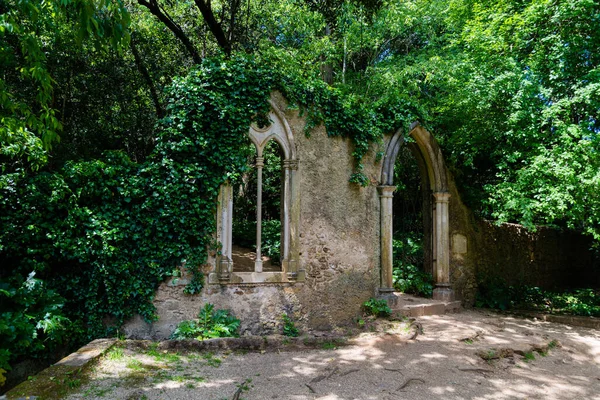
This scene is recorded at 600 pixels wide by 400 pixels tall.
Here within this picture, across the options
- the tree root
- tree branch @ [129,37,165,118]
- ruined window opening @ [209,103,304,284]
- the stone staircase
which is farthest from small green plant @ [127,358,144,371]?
tree branch @ [129,37,165,118]

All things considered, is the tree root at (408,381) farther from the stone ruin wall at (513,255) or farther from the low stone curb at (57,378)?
the stone ruin wall at (513,255)

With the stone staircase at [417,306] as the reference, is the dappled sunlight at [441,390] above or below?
below

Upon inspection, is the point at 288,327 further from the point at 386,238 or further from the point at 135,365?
the point at 386,238

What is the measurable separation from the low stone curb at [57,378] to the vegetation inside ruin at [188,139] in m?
0.79

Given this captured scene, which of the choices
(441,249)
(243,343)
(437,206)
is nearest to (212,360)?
(243,343)

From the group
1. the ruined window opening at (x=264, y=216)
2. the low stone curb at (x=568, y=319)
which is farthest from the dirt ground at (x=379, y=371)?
the ruined window opening at (x=264, y=216)

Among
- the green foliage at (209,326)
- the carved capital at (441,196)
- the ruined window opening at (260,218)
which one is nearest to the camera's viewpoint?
the green foliage at (209,326)

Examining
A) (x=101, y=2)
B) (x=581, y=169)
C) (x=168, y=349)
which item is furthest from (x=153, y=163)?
(x=581, y=169)

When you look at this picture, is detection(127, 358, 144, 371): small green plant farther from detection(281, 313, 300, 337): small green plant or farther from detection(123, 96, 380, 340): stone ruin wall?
detection(281, 313, 300, 337): small green plant

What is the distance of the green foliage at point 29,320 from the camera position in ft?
14.4

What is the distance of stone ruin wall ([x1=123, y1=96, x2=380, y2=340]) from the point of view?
18.7ft

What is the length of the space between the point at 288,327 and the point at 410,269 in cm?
435

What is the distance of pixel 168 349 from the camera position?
4.98 m

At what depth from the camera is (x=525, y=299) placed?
8812 mm
